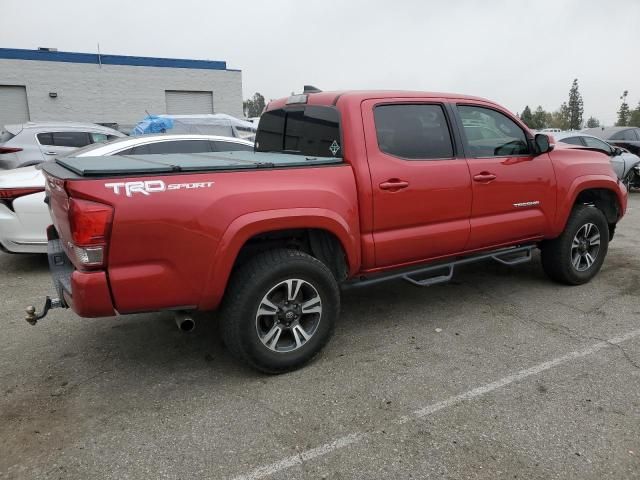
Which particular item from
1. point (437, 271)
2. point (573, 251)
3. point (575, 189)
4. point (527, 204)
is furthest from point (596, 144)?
point (437, 271)

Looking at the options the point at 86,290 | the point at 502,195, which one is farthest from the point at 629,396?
the point at 86,290

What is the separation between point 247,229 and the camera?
3.16 metres

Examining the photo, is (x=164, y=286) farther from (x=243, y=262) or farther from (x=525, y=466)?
(x=525, y=466)

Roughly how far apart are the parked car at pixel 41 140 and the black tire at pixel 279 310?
782 cm

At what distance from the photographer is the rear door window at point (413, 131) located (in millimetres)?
3904

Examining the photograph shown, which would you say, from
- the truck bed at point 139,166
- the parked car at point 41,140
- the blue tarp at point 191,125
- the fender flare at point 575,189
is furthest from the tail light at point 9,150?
the fender flare at point 575,189

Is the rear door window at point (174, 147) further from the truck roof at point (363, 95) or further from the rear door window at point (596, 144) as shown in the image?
the rear door window at point (596, 144)

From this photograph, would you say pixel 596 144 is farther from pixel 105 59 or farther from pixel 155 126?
pixel 105 59

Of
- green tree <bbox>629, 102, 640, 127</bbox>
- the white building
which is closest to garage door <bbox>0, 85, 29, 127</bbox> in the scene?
the white building

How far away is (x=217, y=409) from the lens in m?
3.10

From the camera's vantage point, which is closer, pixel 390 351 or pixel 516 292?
pixel 390 351

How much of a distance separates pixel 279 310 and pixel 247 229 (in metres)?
0.63

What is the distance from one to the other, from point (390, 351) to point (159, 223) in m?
1.98

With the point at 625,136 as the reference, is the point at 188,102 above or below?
above
